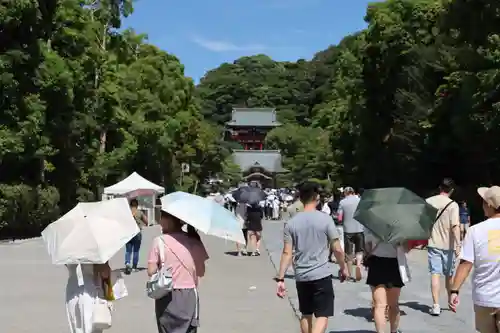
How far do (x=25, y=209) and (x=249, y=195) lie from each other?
9.79 meters

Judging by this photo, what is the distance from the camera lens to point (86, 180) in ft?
106

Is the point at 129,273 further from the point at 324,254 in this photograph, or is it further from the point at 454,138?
the point at 454,138

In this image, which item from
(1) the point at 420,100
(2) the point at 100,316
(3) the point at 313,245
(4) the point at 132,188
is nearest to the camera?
(2) the point at 100,316

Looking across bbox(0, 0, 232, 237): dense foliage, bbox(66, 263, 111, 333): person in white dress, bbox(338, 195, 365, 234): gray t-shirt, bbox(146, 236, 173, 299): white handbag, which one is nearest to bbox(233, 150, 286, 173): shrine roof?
bbox(0, 0, 232, 237): dense foliage

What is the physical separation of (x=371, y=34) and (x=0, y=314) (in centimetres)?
3143

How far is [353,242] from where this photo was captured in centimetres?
1269

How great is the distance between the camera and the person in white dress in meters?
5.97

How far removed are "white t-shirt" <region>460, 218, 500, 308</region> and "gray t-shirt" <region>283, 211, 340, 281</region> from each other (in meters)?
1.49

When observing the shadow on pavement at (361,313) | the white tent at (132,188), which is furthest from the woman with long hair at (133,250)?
the white tent at (132,188)

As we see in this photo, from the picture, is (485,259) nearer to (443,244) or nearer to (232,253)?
(443,244)

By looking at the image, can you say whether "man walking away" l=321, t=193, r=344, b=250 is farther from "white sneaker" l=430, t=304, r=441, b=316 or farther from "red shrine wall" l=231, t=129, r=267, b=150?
"red shrine wall" l=231, t=129, r=267, b=150

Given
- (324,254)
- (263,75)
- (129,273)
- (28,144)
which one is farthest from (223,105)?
(324,254)

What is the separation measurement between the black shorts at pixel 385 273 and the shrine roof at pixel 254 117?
303 ft

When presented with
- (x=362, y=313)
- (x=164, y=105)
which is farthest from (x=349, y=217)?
(x=164, y=105)
